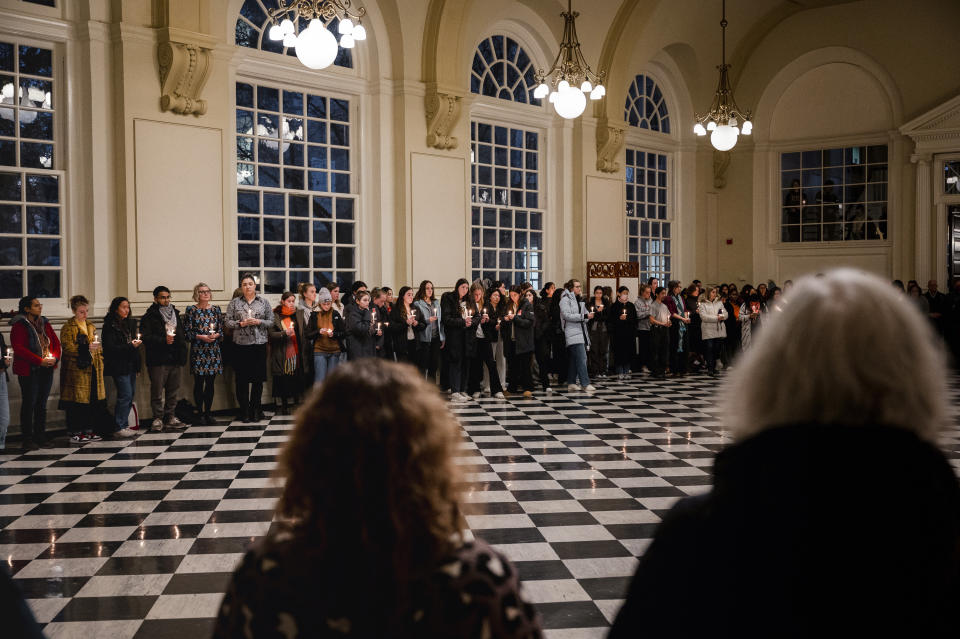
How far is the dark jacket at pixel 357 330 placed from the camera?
34.2 ft

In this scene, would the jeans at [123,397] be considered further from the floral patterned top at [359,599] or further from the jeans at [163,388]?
the floral patterned top at [359,599]

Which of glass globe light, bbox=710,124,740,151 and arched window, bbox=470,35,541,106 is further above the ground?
arched window, bbox=470,35,541,106

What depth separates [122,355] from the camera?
888cm

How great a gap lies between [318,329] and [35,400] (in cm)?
312

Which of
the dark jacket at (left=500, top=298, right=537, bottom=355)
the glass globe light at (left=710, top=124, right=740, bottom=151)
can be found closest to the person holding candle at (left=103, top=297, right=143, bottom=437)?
the dark jacket at (left=500, top=298, right=537, bottom=355)

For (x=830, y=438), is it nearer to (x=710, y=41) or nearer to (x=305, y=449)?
(x=305, y=449)

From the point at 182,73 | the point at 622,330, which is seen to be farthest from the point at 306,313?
the point at 622,330

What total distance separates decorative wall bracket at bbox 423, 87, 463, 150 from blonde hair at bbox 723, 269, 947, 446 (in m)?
11.8

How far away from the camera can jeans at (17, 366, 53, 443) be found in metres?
8.32

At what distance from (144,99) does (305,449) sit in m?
9.44

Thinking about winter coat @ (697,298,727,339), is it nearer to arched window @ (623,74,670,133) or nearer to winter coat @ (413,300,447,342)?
arched window @ (623,74,670,133)

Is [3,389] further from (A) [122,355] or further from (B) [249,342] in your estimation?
(B) [249,342]

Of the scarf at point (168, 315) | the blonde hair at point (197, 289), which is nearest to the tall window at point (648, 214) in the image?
the blonde hair at point (197, 289)

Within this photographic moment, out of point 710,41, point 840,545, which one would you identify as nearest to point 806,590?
point 840,545
